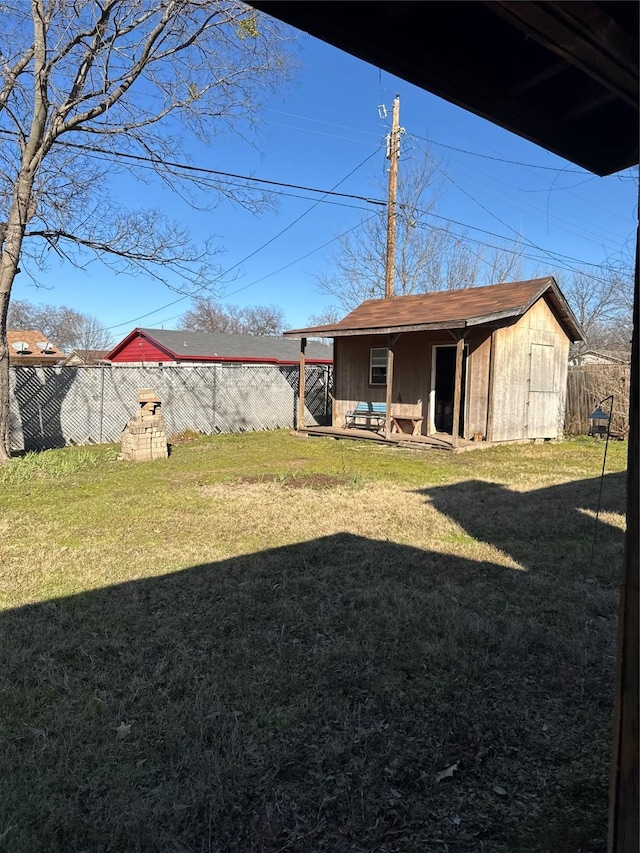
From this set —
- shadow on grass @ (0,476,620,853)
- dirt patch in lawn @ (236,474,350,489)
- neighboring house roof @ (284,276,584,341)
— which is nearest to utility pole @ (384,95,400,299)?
neighboring house roof @ (284,276,584,341)

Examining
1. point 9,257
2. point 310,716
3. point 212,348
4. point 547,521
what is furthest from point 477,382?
point 212,348

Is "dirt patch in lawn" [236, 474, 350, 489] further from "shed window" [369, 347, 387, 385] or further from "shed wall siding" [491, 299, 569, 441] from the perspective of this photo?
"shed window" [369, 347, 387, 385]

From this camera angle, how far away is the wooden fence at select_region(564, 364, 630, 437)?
13688 millimetres

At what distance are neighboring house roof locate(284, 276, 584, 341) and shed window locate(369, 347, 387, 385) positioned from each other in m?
0.89

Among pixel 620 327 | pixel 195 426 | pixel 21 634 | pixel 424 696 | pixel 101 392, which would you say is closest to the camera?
pixel 424 696

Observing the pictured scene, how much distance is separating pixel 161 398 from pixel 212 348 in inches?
484

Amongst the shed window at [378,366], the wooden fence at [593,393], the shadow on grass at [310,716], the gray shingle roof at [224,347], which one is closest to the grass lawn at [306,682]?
the shadow on grass at [310,716]

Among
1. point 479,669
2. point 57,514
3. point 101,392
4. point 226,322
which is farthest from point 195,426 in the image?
point 226,322

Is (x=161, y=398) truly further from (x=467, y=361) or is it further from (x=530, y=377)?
(x=530, y=377)

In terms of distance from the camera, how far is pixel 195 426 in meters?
15.3

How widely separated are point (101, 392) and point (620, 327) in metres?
26.9

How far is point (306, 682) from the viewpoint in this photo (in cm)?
277

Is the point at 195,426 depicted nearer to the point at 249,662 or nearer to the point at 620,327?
the point at 249,662

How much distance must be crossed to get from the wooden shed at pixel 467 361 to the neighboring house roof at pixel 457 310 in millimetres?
27
